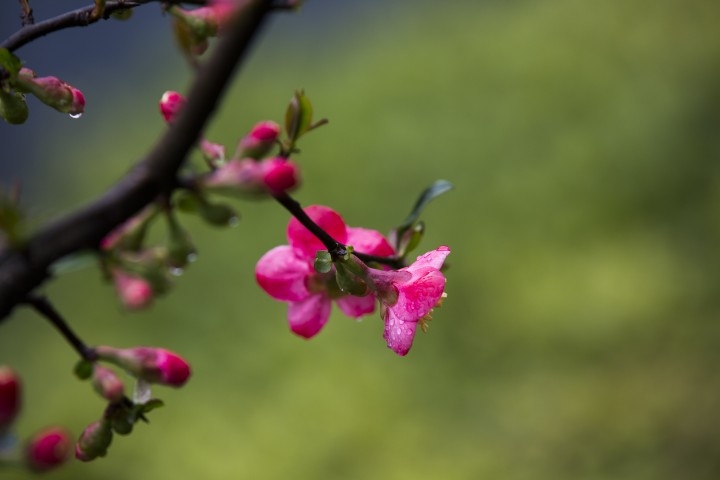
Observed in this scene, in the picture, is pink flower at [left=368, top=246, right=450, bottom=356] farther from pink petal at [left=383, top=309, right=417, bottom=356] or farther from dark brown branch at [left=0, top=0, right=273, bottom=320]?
dark brown branch at [left=0, top=0, right=273, bottom=320]

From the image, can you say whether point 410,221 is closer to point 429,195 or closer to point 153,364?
point 429,195

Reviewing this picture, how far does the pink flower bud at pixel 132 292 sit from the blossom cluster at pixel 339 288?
0.13 metres

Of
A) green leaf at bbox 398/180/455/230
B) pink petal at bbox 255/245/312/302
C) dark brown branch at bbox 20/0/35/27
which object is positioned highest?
dark brown branch at bbox 20/0/35/27

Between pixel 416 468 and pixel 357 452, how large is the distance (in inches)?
5.6

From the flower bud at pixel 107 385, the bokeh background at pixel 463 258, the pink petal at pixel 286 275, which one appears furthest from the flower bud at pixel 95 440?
the bokeh background at pixel 463 258

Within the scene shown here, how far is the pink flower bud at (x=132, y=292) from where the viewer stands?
2.03 feet

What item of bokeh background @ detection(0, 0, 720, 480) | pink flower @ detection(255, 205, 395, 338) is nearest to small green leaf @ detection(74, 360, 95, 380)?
pink flower @ detection(255, 205, 395, 338)

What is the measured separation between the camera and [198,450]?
78.2 inches

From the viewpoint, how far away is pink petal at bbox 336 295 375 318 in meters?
0.52

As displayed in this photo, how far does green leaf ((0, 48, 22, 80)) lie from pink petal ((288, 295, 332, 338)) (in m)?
0.20

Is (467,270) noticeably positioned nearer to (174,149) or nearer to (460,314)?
(460,314)

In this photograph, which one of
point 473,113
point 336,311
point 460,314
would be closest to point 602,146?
point 473,113

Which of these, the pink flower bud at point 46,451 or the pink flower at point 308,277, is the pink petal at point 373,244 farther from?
the pink flower bud at point 46,451

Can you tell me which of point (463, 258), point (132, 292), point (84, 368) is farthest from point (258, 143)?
point (463, 258)
